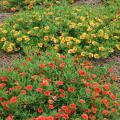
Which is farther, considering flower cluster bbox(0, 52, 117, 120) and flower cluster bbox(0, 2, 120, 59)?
flower cluster bbox(0, 2, 120, 59)

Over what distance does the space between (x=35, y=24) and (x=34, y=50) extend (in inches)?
30.7

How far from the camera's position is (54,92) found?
429 centimetres

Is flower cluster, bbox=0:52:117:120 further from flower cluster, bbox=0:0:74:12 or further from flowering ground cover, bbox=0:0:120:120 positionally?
flower cluster, bbox=0:0:74:12

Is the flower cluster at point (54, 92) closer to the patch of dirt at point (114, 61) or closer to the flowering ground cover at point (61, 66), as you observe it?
the flowering ground cover at point (61, 66)

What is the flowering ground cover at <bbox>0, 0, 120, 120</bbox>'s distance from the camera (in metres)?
4.12

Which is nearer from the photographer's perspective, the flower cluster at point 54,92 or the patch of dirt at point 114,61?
the flower cluster at point 54,92

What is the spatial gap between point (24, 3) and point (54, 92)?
11.9ft

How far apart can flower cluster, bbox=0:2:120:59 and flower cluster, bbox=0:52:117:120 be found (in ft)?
2.62

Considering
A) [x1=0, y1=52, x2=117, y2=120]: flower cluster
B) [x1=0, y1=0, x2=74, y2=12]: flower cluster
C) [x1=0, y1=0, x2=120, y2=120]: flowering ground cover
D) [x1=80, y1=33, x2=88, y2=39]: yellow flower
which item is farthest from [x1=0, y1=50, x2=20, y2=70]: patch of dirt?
[x1=0, y1=0, x2=74, y2=12]: flower cluster

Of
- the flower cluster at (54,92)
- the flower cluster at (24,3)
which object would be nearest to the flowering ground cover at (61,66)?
the flower cluster at (54,92)

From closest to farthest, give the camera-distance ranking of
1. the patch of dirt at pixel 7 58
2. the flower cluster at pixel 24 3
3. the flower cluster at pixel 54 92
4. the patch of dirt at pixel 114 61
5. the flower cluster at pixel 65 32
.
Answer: the flower cluster at pixel 54 92 < the patch of dirt at pixel 114 61 < the patch of dirt at pixel 7 58 < the flower cluster at pixel 65 32 < the flower cluster at pixel 24 3

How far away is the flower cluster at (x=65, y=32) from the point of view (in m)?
5.58

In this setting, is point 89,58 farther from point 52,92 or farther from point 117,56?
point 52,92

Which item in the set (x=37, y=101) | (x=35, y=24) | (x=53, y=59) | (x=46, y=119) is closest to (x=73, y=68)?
(x=53, y=59)
